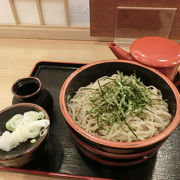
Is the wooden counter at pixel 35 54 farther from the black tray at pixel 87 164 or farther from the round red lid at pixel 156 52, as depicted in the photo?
the black tray at pixel 87 164

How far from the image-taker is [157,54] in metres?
1.04

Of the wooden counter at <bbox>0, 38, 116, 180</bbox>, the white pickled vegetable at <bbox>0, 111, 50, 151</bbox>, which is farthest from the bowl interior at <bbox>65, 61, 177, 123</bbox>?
the wooden counter at <bbox>0, 38, 116, 180</bbox>

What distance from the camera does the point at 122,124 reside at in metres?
0.88

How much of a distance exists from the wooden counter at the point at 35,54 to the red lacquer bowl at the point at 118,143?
1.83 ft

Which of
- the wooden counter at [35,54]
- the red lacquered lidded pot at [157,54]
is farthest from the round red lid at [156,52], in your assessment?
the wooden counter at [35,54]

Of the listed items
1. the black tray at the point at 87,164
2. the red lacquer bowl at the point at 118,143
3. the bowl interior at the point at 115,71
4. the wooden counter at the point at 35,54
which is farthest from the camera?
the wooden counter at the point at 35,54

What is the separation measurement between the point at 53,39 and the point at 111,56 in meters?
0.67

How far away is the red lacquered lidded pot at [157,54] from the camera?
102 centimetres

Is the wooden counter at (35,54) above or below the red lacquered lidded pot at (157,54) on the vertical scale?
A: below

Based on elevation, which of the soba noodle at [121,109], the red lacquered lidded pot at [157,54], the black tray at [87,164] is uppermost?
the red lacquered lidded pot at [157,54]

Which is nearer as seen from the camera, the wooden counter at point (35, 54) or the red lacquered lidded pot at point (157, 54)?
the red lacquered lidded pot at point (157, 54)

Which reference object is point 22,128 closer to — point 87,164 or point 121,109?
point 87,164

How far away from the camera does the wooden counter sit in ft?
5.01

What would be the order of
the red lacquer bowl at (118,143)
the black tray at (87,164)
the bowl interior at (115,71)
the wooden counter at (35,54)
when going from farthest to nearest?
the wooden counter at (35,54) → the bowl interior at (115,71) → the black tray at (87,164) → the red lacquer bowl at (118,143)
